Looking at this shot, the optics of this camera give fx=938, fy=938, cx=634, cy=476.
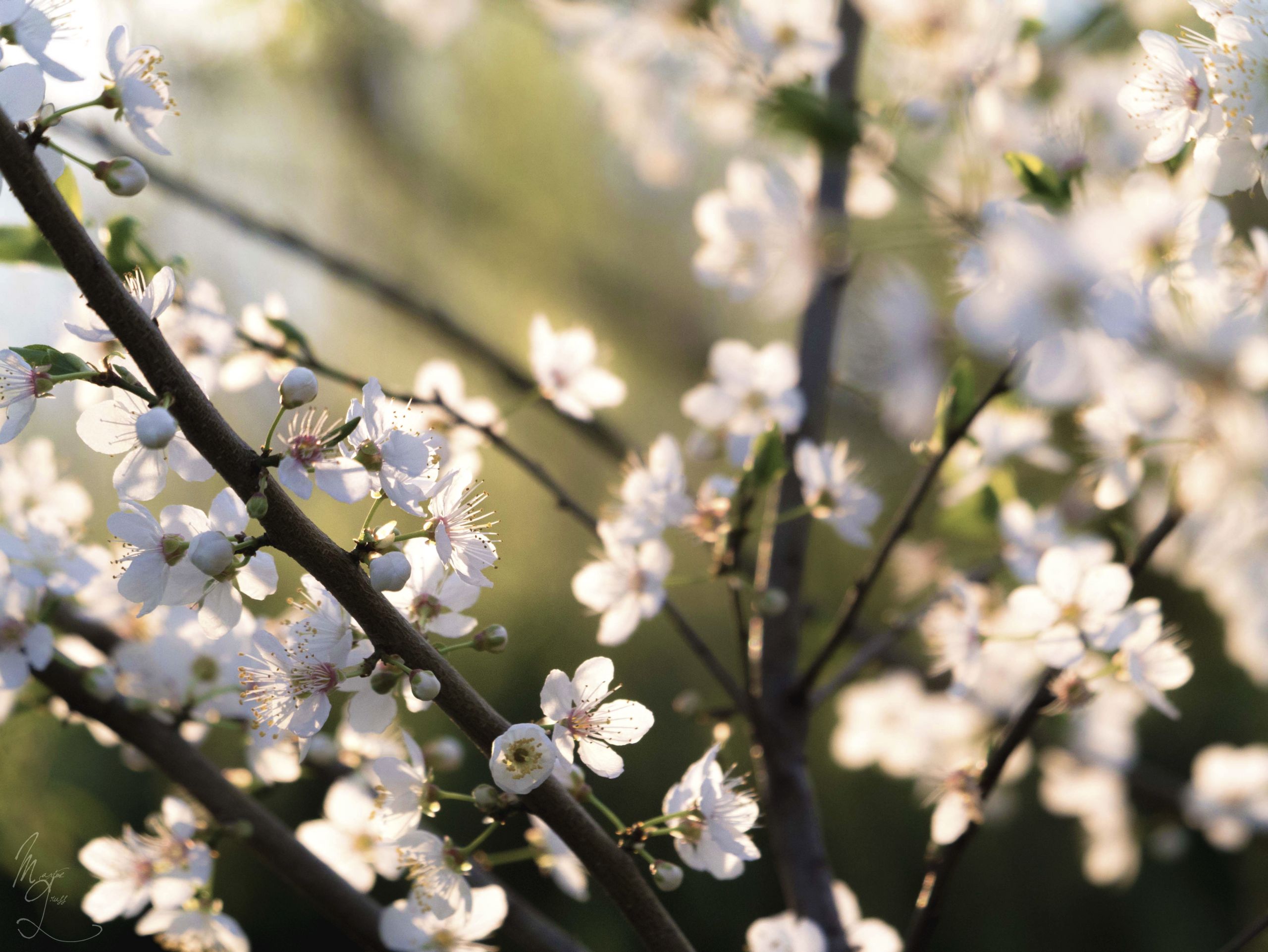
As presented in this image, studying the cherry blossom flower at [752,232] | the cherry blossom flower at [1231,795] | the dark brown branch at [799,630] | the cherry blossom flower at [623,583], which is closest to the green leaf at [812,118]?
the dark brown branch at [799,630]

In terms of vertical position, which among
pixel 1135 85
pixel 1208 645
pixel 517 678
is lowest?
pixel 517 678

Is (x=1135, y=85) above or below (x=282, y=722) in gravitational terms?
above

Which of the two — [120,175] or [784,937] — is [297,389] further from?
[784,937]

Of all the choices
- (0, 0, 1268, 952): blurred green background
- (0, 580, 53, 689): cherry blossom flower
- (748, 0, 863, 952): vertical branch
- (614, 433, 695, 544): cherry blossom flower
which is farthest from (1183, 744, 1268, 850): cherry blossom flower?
(0, 580, 53, 689): cherry blossom flower

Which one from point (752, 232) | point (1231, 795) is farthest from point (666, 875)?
point (1231, 795)

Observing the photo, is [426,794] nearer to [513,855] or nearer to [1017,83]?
[513,855]

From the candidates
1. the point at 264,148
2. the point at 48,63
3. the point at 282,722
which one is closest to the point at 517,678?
the point at 282,722

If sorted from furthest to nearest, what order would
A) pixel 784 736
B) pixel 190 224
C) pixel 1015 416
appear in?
pixel 190 224, pixel 1015 416, pixel 784 736

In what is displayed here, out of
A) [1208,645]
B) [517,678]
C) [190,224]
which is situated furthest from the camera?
[1208,645]
